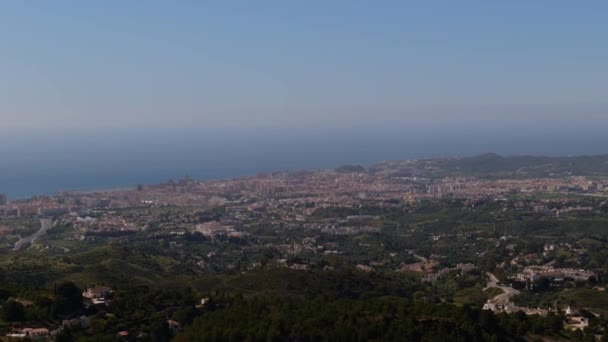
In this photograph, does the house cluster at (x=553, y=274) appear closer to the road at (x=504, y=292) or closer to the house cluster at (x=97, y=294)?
the road at (x=504, y=292)

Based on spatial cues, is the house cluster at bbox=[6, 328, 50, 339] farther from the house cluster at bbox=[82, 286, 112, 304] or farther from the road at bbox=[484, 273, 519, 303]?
the road at bbox=[484, 273, 519, 303]

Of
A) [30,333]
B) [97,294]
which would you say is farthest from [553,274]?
[30,333]

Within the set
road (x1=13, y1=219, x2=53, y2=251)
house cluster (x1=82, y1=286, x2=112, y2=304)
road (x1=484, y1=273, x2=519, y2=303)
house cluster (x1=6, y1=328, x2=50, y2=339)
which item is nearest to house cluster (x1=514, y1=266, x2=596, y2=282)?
road (x1=484, y1=273, x2=519, y2=303)

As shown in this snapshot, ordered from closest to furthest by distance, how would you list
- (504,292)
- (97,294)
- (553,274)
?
(97,294)
(504,292)
(553,274)

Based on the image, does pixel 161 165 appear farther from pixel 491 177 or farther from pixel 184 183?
pixel 491 177

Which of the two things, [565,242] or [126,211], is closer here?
[565,242]

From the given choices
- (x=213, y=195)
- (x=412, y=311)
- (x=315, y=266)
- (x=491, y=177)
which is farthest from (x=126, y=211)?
(x=412, y=311)

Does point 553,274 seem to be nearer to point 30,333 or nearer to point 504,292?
point 504,292

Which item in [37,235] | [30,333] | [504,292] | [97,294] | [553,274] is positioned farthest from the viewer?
[37,235]
